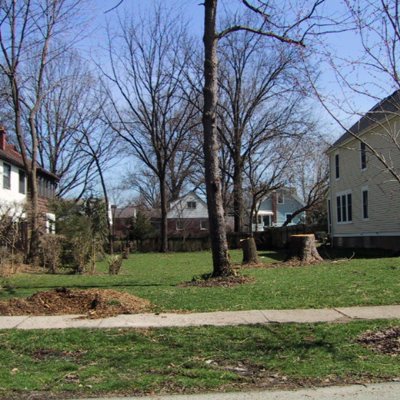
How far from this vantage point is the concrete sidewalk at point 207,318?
7.99 m

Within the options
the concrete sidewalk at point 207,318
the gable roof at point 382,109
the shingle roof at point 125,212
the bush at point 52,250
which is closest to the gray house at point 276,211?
the shingle roof at point 125,212

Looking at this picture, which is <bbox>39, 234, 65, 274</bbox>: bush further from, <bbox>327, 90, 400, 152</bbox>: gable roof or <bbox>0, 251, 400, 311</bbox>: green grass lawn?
<bbox>327, 90, 400, 152</bbox>: gable roof

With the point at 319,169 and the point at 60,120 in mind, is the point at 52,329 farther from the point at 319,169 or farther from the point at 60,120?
the point at 319,169

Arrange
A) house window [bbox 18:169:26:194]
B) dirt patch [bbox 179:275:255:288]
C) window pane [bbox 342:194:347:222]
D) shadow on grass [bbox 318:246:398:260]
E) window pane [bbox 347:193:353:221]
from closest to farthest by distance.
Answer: dirt patch [bbox 179:275:255:288] < shadow on grass [bbox 318:246:398:260] < window pane [bbox 347:193:353:221] < window pane [bbox 342:194:347:222] < house window [bbox 18:169:26:194]

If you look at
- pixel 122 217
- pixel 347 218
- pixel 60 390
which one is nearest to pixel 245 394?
pixel 60 390

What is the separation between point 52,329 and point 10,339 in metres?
0.70

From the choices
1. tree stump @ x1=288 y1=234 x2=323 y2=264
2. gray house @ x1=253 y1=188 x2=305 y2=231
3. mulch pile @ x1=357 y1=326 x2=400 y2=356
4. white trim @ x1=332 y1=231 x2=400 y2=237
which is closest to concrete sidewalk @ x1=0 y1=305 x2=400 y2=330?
mulch pile @ x1=357 y1=326 x2=400 y2=356

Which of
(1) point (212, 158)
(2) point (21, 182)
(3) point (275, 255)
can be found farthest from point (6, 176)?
(1) point (212, 158)

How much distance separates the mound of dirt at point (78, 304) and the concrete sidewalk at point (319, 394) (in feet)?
13.1

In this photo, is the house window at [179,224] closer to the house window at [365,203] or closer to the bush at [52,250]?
the house window at [365,203]

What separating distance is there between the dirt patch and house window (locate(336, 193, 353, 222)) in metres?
20.0

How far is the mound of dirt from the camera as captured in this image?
9070 mm

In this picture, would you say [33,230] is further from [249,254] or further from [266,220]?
[266,220]

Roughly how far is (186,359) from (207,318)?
2.26 m
